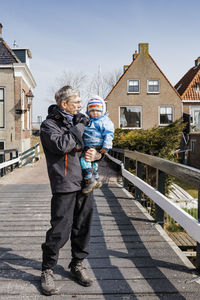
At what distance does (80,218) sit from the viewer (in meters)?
2.84

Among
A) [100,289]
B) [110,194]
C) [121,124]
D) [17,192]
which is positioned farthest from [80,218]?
[121,124]

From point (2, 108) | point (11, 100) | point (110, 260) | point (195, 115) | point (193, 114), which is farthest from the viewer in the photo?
point (195, 115)

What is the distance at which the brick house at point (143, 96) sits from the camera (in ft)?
86.5

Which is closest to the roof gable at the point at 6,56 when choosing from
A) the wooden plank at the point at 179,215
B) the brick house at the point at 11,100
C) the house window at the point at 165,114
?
the brick house at the point at 11,100

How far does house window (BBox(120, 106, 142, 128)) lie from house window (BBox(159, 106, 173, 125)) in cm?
195

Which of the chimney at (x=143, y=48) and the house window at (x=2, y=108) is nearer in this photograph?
the house window at (x=2, y=108)

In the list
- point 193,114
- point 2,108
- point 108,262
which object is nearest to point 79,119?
point 108,262

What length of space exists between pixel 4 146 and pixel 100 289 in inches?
604

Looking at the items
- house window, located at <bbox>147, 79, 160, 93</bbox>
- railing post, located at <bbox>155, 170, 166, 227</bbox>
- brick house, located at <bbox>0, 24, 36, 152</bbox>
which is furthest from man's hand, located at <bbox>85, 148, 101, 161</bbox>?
house window, located at <bbox>147, 79, 160, 93</bbox>

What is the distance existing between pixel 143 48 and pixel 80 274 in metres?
25.8

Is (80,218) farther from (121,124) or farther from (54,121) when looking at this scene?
(121,124)

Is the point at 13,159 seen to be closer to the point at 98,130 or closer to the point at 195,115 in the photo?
the point at 98,130

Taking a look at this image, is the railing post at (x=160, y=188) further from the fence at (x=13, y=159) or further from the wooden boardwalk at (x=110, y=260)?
the fence at (x=13, y=159)

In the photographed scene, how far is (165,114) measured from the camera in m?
26.7
